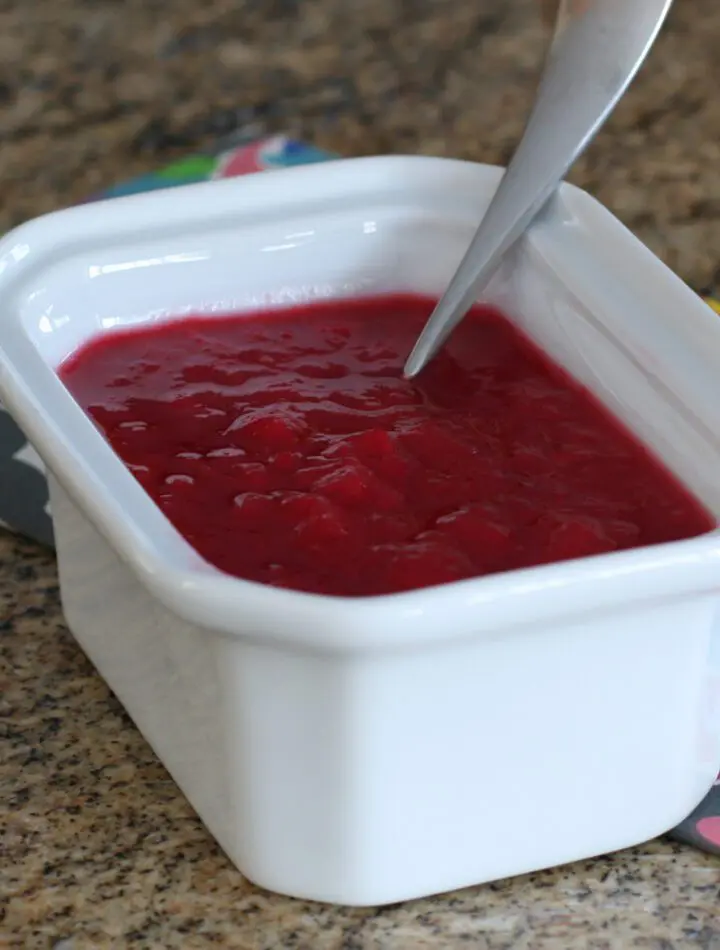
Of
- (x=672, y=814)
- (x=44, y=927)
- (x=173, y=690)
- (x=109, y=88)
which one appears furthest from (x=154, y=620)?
(x=109, y=88)

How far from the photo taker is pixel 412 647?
0.82 m

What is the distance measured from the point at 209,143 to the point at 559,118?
2.36ft

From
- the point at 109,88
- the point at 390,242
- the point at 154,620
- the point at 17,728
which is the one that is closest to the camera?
the point at 154,620

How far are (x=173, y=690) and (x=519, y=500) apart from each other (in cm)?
20

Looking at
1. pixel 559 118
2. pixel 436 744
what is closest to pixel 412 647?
pixel 436 744

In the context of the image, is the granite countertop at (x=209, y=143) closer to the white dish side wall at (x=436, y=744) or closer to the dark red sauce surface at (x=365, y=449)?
the white dish side wall at (x=436, y=744)

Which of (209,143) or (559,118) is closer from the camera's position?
(559,118)

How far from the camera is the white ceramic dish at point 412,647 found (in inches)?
32.9

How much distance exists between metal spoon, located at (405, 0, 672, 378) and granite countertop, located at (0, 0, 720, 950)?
300 millimetres

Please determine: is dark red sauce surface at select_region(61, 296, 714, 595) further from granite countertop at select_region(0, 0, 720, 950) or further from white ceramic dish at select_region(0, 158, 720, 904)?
granite countertop at select_region(0, 0, 720, 950)

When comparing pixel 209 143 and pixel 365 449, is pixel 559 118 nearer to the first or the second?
pixel 365 449

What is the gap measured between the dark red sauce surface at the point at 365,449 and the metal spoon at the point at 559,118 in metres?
0.03

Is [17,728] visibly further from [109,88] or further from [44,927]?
[109,88]

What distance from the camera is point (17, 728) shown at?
3.51 ft
